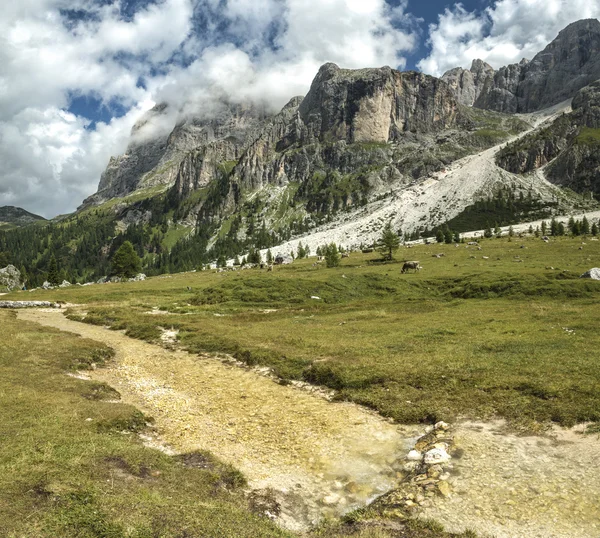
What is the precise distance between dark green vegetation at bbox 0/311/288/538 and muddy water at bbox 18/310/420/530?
1.56m

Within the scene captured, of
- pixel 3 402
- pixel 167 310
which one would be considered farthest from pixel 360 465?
pixel 167 310

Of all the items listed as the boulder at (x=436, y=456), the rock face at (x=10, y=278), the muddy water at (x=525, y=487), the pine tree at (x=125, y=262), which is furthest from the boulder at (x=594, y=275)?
the rock face at (x=10, y=278)

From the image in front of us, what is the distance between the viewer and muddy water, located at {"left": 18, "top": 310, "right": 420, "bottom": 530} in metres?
13.4

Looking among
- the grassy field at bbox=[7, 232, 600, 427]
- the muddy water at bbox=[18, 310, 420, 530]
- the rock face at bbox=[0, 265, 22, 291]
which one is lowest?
the muddy water at bbox=[18, 310, 420, 530]

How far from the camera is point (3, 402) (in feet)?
57.6

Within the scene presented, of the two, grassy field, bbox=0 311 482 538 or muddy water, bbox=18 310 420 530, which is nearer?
grassy field, bbox=0 311 482 538

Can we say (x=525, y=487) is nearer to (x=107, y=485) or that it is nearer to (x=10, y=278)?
(x=107, y=485)

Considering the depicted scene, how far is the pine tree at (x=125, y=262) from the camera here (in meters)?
143

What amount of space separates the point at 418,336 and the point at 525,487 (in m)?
21.1

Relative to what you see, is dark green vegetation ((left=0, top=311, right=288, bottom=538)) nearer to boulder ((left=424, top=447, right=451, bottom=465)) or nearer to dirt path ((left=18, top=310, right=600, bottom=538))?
dirt path ((left=18, top=310, right=600, bottom=538))

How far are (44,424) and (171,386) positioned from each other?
995cm

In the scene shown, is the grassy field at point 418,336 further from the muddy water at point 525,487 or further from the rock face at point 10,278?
the rock face at point 10,278

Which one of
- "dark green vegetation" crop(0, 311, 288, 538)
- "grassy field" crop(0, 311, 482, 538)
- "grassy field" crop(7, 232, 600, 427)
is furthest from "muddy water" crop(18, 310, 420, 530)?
"grassy field" crop(7, 232, 600, 427)

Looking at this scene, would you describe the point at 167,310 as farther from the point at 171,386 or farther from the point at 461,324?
the point at 461,324
